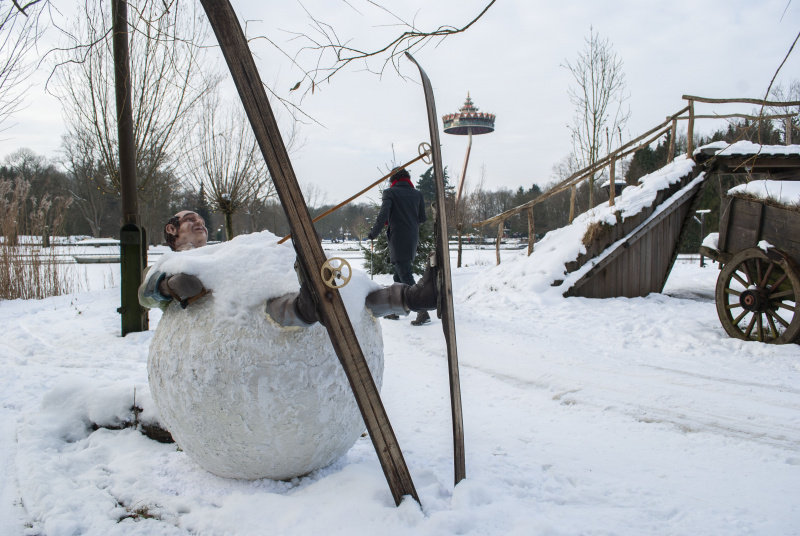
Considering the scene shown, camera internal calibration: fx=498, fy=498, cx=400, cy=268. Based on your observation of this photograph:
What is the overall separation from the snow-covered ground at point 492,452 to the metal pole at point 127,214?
1.55 feet

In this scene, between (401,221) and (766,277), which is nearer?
(766,277)

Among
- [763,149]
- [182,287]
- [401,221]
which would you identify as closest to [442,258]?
[182,287]

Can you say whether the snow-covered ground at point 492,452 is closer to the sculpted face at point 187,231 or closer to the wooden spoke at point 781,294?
the wooden spoke at point 781,294

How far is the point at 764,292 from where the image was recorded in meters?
5.52

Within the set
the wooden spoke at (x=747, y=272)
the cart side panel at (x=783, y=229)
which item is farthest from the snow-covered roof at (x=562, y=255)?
the cart side panel at (x=783, y=229)

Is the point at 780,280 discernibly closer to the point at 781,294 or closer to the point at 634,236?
the point at 781,294

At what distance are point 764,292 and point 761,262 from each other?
0.35 m

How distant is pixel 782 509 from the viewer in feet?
7.70

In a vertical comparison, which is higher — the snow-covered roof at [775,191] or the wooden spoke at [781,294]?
the snow-covered roof at [775,191]

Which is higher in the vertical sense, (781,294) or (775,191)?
(775,191)

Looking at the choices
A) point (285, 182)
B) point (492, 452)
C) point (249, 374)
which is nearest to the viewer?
point (285, 182)

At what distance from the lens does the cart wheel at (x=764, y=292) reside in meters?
5.24

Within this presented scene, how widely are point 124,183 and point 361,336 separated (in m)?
5.12

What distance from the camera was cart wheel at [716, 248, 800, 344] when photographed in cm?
524
